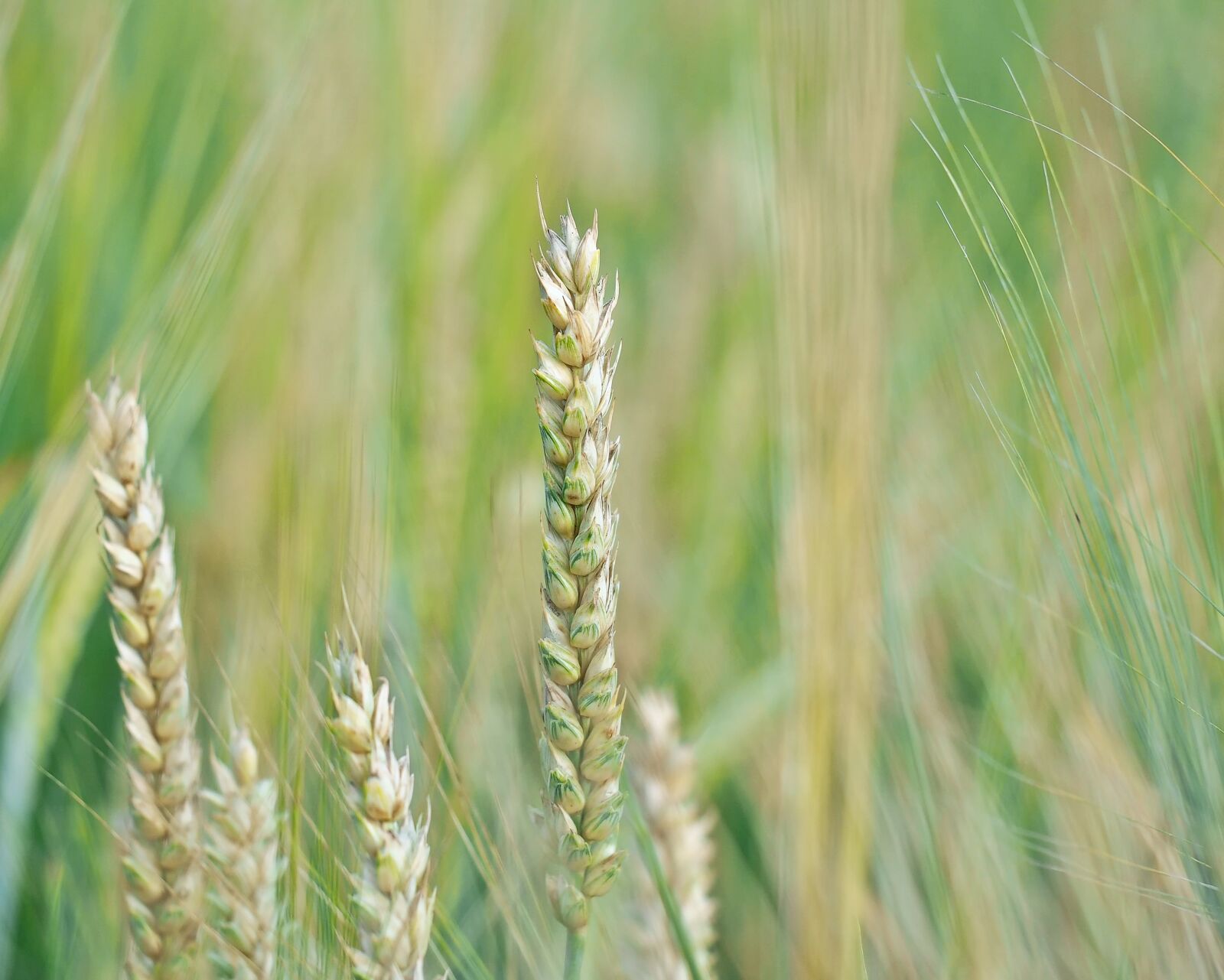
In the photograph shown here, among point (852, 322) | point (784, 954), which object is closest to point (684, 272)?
point (852, 322)

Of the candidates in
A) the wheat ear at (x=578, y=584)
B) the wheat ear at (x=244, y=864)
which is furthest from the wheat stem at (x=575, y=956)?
the wheat ear at (x=244, y=864)

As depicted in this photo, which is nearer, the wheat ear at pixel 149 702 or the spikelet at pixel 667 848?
the wheat ear at pixel 149 702

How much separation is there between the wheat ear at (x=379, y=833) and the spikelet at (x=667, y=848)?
0.20 meters

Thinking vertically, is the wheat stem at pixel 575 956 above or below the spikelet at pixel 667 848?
above

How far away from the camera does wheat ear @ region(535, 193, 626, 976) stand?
1.22 feet

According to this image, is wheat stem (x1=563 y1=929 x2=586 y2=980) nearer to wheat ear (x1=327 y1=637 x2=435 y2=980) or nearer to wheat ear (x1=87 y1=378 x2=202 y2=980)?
wheat ear (x1=327 y1=637 x2=435 y2=980)

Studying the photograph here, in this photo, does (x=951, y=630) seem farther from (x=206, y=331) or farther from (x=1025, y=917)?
(x=206, y=331)

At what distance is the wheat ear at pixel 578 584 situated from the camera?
37cm

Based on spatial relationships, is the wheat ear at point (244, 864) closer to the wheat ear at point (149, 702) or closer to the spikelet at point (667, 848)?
the wheat ear at point (149, 702)

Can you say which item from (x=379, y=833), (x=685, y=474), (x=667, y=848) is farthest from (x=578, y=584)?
(x=685, y=474)

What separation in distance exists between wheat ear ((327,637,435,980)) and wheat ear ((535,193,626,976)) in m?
0.06

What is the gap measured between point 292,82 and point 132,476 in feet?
1.60

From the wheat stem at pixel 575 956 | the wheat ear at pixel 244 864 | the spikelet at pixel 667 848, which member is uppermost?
the wheat ear at pixel 244 864

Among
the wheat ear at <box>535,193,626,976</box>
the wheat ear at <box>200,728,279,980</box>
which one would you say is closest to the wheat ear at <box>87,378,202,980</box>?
the wheat ear at <box>200,728,279,980</box>
